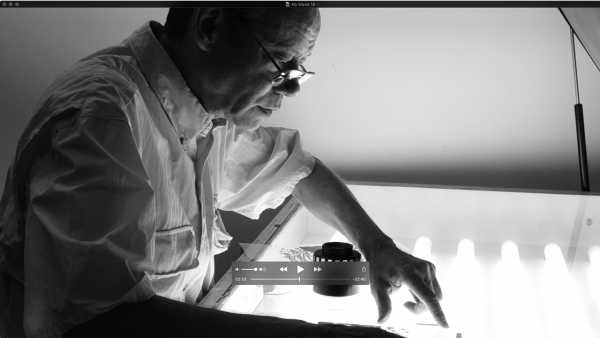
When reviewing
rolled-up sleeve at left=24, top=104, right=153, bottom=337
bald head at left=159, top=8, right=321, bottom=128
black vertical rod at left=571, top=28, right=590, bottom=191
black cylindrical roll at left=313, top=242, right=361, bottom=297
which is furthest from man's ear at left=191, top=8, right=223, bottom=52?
black vertical rod at left=571, top=28, right=590, bottom=191

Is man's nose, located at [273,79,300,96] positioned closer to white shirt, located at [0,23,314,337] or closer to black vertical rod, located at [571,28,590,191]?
white shirt, located at [0,23,314,337]

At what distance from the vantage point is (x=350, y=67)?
3.21ft

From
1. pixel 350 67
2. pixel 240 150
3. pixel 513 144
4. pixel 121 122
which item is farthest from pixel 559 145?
pixel 121 122

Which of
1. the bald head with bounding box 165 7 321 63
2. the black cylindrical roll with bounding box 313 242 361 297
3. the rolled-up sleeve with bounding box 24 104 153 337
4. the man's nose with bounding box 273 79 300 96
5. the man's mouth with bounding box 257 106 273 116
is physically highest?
the bald head with bounding box 165 7 321 63

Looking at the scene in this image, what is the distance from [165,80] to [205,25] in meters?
0.10

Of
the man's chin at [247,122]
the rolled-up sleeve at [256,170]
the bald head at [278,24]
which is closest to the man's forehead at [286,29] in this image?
the bald head at [278,24]

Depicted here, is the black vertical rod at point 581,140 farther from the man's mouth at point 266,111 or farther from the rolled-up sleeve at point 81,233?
the rolled-up sleeve at point 81,233

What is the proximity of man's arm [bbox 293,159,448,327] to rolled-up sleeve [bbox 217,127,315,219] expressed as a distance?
32 millimetres

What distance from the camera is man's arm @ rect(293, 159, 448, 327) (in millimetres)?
979

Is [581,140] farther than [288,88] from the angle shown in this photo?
Yes

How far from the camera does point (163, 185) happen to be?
0.82 m

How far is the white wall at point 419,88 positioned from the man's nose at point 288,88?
1.9 inches

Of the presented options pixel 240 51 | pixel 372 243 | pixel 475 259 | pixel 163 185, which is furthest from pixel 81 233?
pixel 475 259

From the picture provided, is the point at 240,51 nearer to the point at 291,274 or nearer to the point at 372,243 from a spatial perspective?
the point at 291,274
